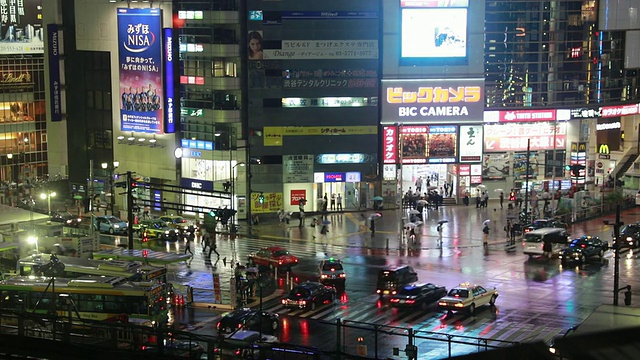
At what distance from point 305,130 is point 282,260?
902 inches

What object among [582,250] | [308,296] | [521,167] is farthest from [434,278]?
[521,167]

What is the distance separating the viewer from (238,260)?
193 feet

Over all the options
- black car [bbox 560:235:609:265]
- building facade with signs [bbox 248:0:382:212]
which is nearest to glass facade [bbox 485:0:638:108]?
building facade with signs [bbox 248:0:382:212]

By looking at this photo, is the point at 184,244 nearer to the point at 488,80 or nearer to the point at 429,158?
the point at 429,158

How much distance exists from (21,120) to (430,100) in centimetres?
4550

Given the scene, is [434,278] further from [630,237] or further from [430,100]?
[430,100]

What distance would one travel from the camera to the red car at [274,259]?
54.5m

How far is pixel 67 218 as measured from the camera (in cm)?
7112

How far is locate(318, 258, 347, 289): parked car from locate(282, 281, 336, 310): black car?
3.60m

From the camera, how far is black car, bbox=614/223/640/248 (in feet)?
200

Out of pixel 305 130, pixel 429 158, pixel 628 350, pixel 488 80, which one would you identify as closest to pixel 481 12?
pixel 488 80

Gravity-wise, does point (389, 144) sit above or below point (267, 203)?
above

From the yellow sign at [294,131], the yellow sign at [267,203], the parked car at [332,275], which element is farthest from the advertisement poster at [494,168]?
the parked car at [332,275]

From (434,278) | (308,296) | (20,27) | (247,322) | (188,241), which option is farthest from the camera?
(20,27)
